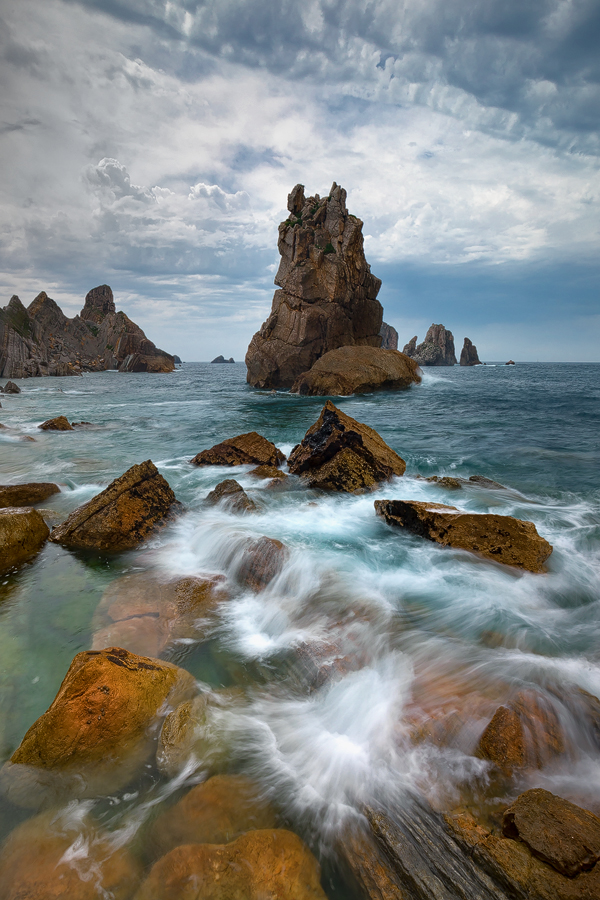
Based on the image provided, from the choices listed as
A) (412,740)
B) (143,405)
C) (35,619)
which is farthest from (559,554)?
(143,405)

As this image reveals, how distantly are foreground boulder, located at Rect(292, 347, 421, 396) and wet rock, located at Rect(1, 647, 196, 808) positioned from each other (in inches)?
1270

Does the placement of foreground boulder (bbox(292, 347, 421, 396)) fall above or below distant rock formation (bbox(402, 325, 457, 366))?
below

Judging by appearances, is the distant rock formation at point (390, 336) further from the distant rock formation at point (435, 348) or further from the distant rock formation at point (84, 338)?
the distant rock formation at point (84, 338)

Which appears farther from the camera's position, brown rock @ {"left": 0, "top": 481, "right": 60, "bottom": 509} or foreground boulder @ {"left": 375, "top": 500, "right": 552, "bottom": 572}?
brown rock @ {"left": 0, "top": 481, "right": 60, "bottom": 509}

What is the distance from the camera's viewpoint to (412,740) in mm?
3377

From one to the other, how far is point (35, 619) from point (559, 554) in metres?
7.72

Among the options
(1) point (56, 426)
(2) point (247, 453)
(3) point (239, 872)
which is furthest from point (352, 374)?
(3) point (239, 872)

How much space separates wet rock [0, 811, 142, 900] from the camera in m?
2.35

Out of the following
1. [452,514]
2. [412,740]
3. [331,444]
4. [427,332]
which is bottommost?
[412,740]

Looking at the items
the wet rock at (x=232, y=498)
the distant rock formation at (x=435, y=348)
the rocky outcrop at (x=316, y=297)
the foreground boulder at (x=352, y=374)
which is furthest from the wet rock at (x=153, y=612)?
the distant rock formation at (x=435, y=348)

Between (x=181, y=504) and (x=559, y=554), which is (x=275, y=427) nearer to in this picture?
(x=181, y=504)

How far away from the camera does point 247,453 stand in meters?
11.9

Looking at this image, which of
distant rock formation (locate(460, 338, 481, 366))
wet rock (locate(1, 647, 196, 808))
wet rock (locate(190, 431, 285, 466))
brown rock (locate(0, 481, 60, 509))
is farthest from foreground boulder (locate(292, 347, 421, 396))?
distant rock formation (locate(460, 338, 481, 366))

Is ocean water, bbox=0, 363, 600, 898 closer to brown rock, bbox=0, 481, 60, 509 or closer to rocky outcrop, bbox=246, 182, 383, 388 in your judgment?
brown rock, bbox=0, 481, 60, 509
